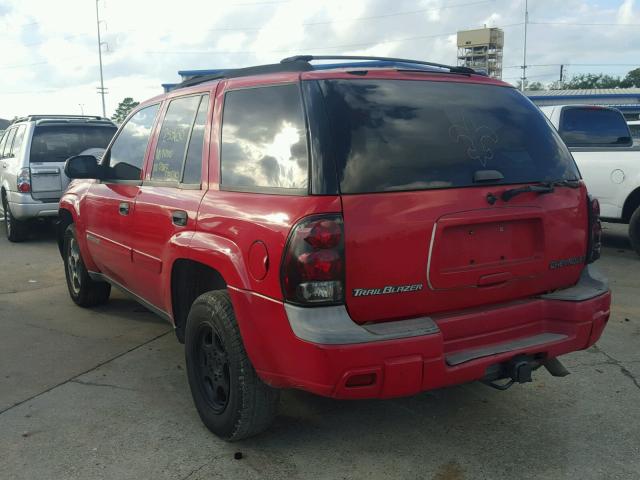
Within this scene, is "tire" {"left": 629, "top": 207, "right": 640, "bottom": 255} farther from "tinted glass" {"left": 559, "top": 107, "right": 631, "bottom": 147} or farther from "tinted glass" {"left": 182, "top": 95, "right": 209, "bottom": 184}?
"tinted glass" {"left": 182, "top": 95, "right": 209, "bottom": 184}

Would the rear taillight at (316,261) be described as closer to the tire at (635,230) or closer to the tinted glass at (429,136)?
the tinted glass at (429,136)

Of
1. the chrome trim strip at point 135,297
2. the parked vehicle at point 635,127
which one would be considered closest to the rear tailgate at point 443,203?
the chrome trim strip at point 135,297

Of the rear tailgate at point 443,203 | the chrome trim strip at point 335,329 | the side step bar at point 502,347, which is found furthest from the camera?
the side step bar at point 502,347

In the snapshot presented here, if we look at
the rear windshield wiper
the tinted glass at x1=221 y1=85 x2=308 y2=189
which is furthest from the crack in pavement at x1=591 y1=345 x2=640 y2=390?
the tinted glass at x1=221 y1=85 x2=308 y2=189

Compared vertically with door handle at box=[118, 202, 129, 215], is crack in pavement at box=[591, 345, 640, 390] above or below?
below

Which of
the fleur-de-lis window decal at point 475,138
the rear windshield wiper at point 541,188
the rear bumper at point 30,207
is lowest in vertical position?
the rear bumper at point 30,207

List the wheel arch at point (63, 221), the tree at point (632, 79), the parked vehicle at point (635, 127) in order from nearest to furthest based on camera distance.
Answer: the wheel arch at point (63, 221) < the parked vehicle at point (635, 127) < the tree at point (632, 79)

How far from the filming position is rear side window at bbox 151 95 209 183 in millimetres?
3596

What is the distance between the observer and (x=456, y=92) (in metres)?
3.13

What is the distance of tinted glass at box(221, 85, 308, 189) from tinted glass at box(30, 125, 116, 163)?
23.2 ft

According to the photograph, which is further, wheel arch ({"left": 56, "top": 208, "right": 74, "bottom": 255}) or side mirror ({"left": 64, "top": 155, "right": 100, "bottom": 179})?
wheel arch ({"left": 56, "top": 208, "right": 74, "bottom": 255})

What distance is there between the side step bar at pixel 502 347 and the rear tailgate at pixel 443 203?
0.69 feet

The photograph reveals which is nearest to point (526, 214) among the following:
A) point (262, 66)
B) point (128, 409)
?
point (262, 66)

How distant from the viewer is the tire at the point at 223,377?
9.78ft
